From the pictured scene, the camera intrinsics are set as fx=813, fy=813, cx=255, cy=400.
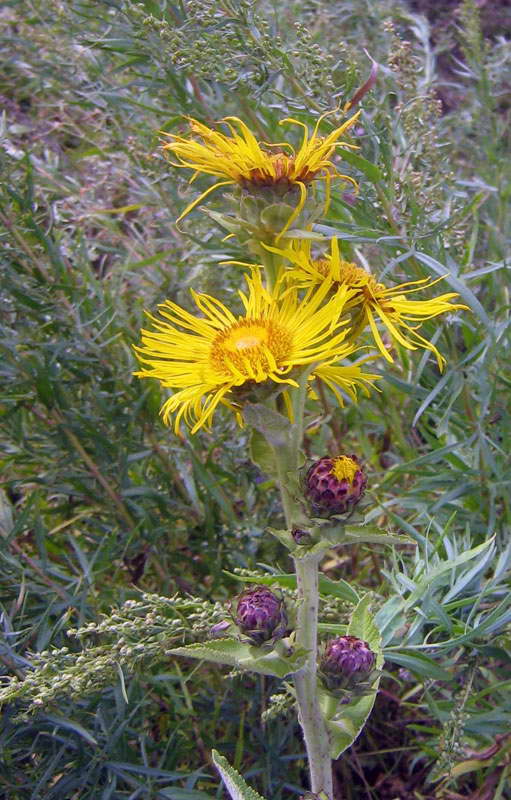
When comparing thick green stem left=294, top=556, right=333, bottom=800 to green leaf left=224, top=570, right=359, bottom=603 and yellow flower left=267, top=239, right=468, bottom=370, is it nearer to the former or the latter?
Result: green leaf left=224, top=570, right=359, bottom=603

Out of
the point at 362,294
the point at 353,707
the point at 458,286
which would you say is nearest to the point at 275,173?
the point at 362,294

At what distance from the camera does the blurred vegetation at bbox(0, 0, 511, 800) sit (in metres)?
1.27

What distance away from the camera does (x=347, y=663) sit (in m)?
1.00

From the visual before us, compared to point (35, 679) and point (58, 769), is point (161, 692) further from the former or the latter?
point (35, 679)

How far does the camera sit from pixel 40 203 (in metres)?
1.68

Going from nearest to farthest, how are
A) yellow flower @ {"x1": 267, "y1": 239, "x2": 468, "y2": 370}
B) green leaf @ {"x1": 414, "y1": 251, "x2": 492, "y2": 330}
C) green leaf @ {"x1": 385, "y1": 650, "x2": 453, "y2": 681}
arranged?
1. yellow flower @ {"x1": 267, "y1": 239, "x2": 468, "y2": 370}
2. green leaf @ {"x1": 385, "y1": 650, "x2": 453, "y2": 681}
3. green leaf @ {"x1": 414, "y1": 251, "x2": 492, "y2": 330}

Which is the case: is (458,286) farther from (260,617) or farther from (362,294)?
(260,617)

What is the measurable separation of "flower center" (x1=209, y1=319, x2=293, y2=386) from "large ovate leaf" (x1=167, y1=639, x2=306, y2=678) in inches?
12.3

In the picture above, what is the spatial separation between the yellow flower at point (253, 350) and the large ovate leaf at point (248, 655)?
26 centimetres

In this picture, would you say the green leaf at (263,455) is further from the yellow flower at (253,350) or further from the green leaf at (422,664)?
the green leaf at (422,664)

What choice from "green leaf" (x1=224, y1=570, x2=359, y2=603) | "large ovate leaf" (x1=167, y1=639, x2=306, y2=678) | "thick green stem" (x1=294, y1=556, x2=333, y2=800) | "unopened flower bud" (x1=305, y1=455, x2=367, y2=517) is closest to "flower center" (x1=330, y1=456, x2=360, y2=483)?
"unopened flower bud" (x1=305, y1=455, x2=367, y2=517)

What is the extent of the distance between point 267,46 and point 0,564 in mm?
953

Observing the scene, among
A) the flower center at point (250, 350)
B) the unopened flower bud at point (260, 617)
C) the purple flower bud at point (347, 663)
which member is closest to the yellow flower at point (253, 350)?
the flower center at point (250, 350)

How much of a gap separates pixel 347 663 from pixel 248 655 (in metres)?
0.12
